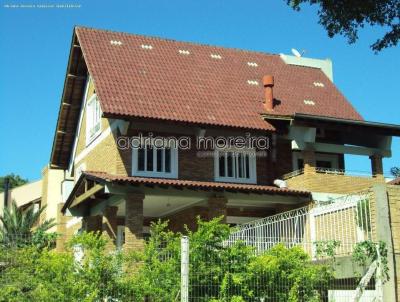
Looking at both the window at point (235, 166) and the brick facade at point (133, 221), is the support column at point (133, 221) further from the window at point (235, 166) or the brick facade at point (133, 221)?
the window at point (235, 166)

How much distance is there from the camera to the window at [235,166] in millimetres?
21156

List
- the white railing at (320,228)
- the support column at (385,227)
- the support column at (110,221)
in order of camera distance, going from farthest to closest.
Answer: the support column at (110,221) < the white railing at (320,228) < the support column at (385,227)

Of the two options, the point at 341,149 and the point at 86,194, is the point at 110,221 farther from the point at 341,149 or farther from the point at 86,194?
the point at 341,149

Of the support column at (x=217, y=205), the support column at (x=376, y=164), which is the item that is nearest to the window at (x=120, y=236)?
the support column at (x=217, y=205)

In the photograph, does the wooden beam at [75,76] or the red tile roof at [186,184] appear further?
the wooden beam at [75,76]

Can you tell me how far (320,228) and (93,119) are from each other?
38.7ft

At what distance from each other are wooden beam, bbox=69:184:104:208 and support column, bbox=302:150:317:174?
265 inches

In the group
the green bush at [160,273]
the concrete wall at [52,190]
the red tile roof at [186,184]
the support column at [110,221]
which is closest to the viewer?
the green bush at [160,273]

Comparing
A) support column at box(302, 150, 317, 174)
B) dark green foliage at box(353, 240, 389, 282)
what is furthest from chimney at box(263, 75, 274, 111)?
dark green foliage at box(353, 240, 389, 282)

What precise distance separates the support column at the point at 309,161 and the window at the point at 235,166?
6.26 ft

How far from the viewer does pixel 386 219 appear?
11.2 metres

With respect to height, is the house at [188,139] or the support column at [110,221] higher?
the house at [188,139]

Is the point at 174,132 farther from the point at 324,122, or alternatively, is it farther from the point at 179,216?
the point at 324,122

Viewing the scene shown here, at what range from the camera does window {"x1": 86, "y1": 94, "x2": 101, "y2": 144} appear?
22781 mm
